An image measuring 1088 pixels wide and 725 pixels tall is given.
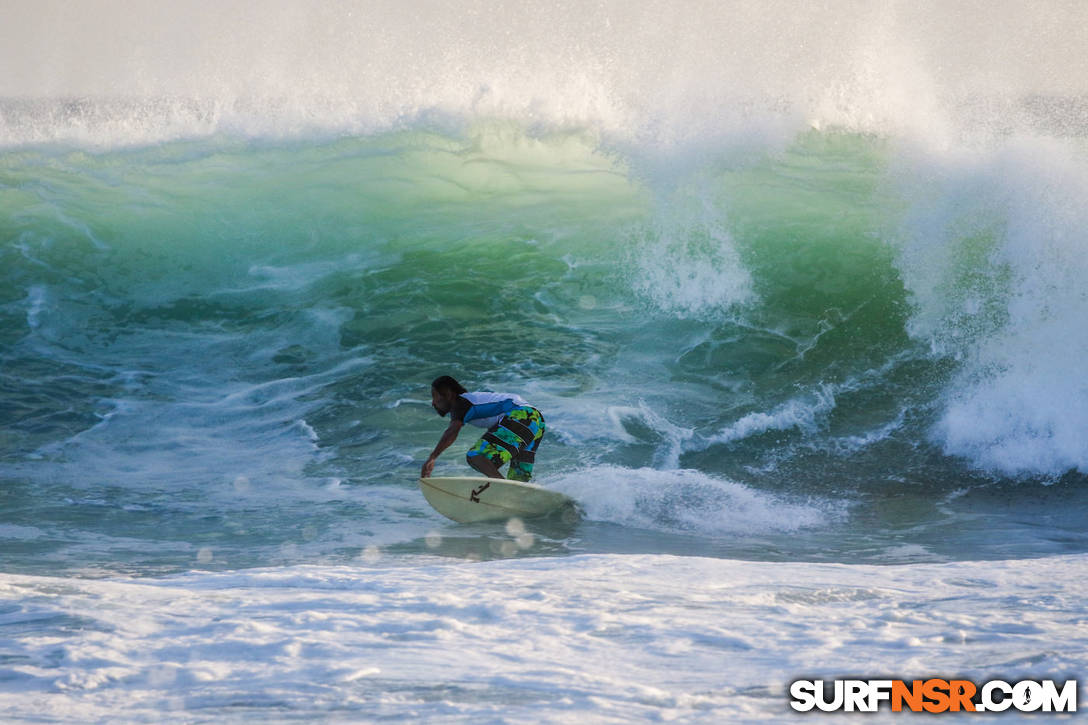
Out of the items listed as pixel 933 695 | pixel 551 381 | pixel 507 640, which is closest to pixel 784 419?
pixel 551 381

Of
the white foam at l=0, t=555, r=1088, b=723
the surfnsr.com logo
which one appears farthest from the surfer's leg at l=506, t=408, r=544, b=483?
the surfnsr.com logo

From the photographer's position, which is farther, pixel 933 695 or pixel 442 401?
pixel 442 401

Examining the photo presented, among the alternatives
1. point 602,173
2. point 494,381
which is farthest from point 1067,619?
point 602,173

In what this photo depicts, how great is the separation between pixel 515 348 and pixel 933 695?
7442 mm

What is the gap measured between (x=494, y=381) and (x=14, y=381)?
4.51 meters

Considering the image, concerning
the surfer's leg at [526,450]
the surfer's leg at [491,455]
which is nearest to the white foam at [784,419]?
the surfer's leg at [526,450]

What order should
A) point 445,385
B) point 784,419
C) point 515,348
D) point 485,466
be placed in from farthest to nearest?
1. point 515,348
2. point 784,419
3. point 485,466
4. point 445,385

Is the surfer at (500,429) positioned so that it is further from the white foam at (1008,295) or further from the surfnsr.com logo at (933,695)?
the surfnsr.com logo at (933,695)

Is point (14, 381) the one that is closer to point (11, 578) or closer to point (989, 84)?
point (11, 578)

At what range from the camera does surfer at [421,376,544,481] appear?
22.4 ft

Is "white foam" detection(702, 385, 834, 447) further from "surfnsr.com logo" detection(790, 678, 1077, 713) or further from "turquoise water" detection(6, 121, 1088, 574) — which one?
"surfnsr.com logo" detection(790, 678, 1077, 713)

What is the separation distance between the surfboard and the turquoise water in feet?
0.70

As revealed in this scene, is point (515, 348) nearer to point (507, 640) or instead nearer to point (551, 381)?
point (551, 381)

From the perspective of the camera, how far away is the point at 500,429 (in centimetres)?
691
